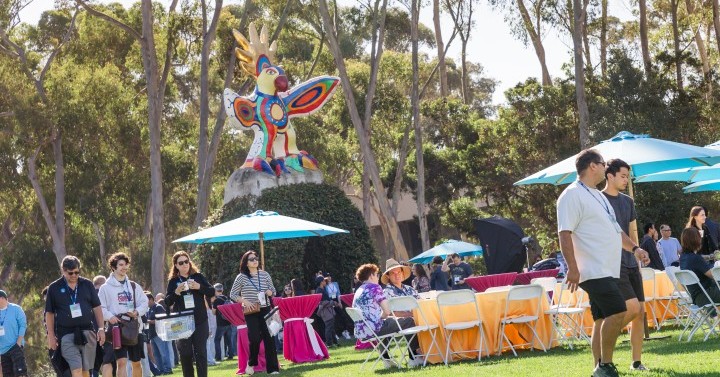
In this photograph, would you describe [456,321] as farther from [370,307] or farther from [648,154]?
[648,154]

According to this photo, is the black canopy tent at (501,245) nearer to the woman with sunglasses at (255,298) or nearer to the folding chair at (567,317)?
the folding chair at (567,317)

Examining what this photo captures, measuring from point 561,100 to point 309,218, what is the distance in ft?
42.5

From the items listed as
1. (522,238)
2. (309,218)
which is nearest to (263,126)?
(309,218)

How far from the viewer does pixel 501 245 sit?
23.1 m

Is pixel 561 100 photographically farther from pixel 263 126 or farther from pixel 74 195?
pixel 74 195

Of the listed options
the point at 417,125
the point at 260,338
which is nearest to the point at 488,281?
the point at 260,338

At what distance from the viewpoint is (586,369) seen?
998 cm

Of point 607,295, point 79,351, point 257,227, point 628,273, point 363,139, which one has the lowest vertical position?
point 79,351

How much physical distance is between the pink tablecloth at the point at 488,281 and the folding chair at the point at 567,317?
139 inches

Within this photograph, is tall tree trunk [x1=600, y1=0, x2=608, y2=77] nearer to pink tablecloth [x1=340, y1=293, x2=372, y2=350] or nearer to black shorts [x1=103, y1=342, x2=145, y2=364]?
pink tablecloth [x1=340, y1=293, x2=372, y2=350]

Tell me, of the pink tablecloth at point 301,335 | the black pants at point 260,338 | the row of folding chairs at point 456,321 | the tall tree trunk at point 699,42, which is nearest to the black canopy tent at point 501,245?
the pink tablecloth at point 301,335

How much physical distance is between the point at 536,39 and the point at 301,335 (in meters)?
23.3

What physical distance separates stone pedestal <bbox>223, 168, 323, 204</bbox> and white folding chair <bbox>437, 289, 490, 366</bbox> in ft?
36.4

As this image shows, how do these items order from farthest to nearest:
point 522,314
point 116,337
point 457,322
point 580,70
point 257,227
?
point 580,70 → point 257,227 → point 522,314 → point 457,322 → point 116,337
